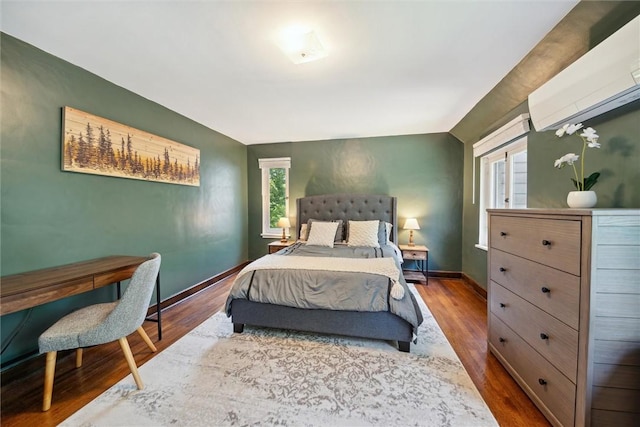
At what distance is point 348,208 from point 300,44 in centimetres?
280

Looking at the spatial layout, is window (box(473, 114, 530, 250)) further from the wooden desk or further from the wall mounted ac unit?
the wooden desk

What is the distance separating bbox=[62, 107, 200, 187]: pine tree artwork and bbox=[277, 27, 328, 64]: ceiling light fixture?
1.86 meters

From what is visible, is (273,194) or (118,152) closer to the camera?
(118,152)

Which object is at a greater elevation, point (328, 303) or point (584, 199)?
point (584, 199)

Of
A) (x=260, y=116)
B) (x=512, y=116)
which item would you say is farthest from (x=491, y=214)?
(x=260, y=116)

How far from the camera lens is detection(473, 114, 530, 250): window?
2576mm

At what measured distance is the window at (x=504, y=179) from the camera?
2730 millimetres

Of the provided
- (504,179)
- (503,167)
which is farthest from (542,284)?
(503,167)

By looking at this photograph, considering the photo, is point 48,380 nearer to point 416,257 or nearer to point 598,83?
point 598,83

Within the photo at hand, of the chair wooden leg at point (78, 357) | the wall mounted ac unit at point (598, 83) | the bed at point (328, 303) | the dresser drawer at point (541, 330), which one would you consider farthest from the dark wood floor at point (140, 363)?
the wall mounted ac unit at point (598, 83)

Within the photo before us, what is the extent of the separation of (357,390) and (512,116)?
120 inches

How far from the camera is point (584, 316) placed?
1139 millimetres

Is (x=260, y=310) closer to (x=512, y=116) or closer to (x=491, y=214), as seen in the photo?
(x=491, y=214)

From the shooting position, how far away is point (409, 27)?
164 cm
